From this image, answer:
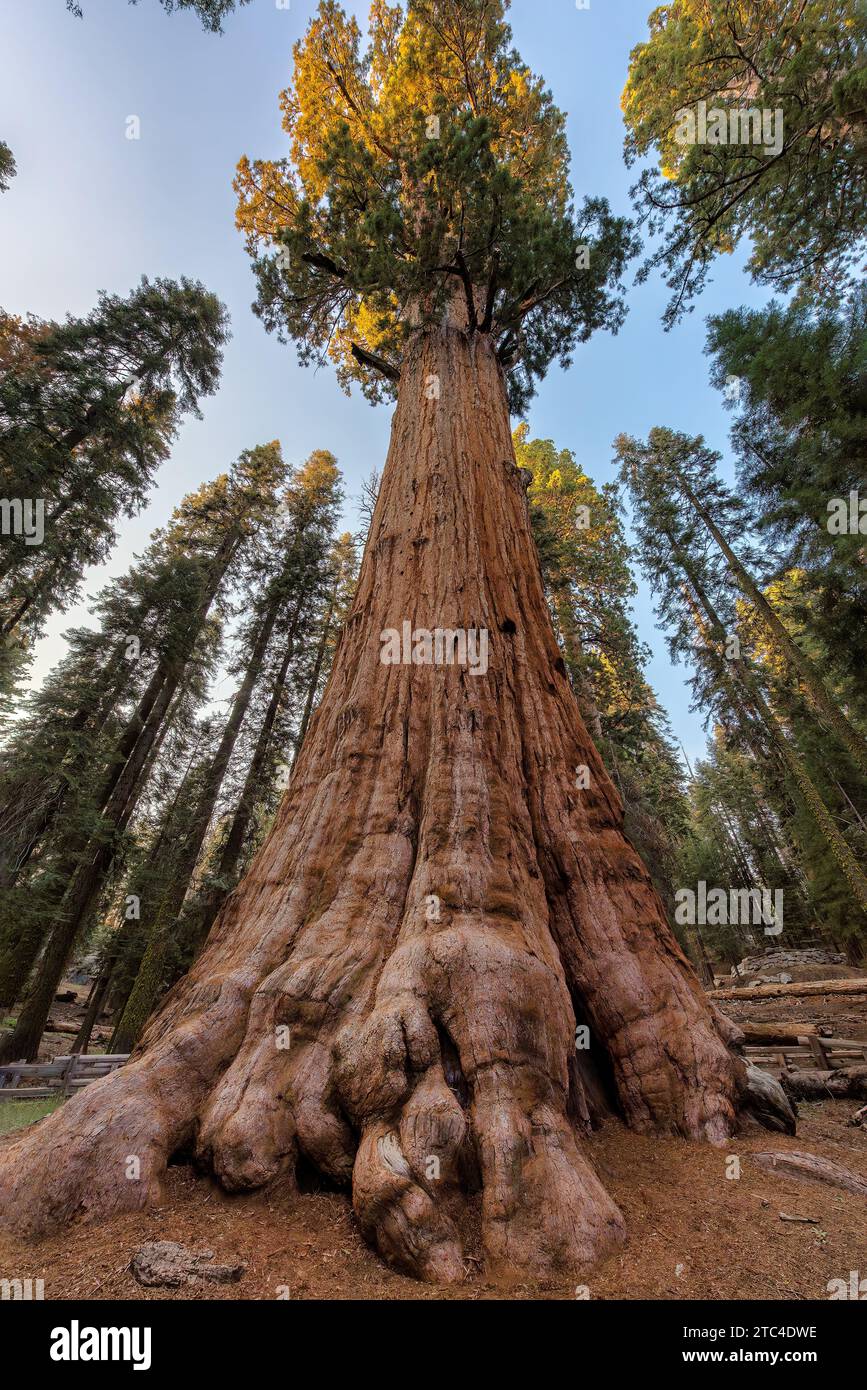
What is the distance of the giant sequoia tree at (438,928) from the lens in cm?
241

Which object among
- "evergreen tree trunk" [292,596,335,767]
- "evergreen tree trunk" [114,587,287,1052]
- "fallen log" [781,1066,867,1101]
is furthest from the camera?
"evergreen tree trunk" [292,596,335,767]

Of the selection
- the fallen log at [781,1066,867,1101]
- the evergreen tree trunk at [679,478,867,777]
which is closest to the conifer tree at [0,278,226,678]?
the fallen log at [781,1066,867,1101]

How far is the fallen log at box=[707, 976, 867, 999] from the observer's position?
12891mm

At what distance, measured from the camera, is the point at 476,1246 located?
2170mm

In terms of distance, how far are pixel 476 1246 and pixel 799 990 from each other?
52.0ft

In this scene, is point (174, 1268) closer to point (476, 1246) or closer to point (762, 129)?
point (476, 1246)

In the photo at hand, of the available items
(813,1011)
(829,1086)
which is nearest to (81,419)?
(829,1086)

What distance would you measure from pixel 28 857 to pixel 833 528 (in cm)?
1845

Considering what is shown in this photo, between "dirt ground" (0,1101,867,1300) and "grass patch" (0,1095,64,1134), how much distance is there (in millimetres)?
5421

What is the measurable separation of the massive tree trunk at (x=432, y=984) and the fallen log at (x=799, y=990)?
1280 cm

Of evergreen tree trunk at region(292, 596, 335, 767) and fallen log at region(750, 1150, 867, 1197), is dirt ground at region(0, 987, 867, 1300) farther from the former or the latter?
evergreen tree trunk at region(292, 596, 335, 767)

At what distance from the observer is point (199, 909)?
11.9 m

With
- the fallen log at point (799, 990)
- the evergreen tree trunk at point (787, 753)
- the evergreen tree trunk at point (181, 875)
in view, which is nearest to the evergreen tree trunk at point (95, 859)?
the evergreen tree trunk at point (181, 875)
